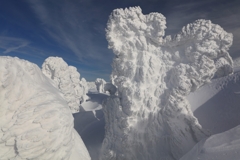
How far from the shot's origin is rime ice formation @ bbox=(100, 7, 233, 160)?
4.10 m

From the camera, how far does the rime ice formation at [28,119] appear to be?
2.66m

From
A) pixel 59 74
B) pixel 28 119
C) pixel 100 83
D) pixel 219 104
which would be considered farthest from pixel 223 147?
pixel 100 83

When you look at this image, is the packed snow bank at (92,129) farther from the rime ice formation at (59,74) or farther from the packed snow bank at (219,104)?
the packed snow bank at (219,104)

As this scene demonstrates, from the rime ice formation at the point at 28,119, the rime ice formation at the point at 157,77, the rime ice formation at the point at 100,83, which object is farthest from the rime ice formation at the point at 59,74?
the rime ice formation at the point at 100,83

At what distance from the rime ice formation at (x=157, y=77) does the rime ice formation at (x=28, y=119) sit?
1915 millimetres

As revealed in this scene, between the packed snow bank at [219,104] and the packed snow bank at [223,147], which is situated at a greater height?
the packed snow bank at [219,104]

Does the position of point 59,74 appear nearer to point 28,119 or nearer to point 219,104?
point 28,119

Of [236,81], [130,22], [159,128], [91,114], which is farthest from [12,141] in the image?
[91,114]

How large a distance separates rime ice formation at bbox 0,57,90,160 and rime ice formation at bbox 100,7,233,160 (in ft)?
6.28

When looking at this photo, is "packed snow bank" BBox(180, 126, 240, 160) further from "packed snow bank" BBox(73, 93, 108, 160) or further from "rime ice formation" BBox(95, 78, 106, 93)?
"rime ice formation" BBox(95, 78, 106, 93)

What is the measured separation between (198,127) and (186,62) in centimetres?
156

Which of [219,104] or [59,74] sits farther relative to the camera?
[59,74]

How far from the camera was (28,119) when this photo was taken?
278 centimetres

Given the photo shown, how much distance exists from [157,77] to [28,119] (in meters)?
3.03
